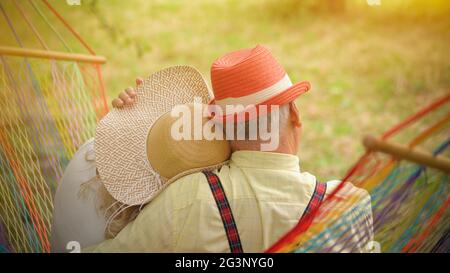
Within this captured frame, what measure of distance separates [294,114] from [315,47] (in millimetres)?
3226

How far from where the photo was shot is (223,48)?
4316mm

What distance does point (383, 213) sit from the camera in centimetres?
109

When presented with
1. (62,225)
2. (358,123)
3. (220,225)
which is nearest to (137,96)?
(62,225)

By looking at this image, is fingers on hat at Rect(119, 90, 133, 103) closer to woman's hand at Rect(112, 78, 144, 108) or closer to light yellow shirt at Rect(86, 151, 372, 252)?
woman's hand at Rect(112, 78, 144, 108)

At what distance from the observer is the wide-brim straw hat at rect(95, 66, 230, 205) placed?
1.27 meters

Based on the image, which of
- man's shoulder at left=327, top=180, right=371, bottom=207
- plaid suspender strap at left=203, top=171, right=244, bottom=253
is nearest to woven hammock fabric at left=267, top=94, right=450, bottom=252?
man's shoulder at left=327, top=180, right=371, bottom=207

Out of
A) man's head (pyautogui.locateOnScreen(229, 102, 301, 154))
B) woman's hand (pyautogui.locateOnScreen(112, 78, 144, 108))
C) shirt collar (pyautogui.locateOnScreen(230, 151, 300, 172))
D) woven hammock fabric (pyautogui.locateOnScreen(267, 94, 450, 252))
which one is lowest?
woven hammock fabric (pyautogui.locateOnScreen(267, 94, 450, 252))

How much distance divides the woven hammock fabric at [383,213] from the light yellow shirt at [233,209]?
66 mm

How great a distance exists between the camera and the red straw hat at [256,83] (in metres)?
1.20

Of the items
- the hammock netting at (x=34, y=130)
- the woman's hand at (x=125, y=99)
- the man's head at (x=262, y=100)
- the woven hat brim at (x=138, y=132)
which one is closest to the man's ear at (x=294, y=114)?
the man's head at (x=262, y=100)

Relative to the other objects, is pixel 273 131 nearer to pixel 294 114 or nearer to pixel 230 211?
pixel 294 114

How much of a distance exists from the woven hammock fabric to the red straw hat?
9.1 inches

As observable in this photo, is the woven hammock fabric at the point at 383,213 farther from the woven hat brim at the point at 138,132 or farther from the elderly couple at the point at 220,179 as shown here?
the woven hat brim at the point at 138,132
